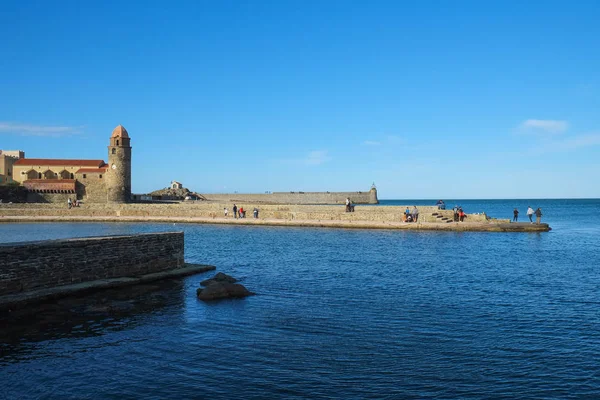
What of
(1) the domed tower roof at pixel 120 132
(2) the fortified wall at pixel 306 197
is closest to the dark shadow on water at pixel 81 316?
(1) the domed tower roof at pixel 120 132

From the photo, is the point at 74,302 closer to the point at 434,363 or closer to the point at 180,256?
the point at 180,256

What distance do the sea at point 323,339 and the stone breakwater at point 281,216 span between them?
2195cm

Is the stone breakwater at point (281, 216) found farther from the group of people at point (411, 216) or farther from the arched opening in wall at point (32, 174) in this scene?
the arched opening in wall at point (32, 174)

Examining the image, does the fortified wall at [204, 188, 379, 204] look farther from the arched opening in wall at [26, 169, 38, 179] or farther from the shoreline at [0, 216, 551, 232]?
the shoreline at [0, 216, 551, 232]

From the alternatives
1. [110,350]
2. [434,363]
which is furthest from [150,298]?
[434,363]

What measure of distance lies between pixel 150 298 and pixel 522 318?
31.1ft

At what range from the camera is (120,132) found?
70125 mm

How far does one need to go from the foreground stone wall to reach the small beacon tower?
5321cm

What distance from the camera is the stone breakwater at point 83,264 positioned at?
12812mm

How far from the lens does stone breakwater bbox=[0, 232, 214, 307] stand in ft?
42.0

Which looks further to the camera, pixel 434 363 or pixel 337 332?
pixel 337 332

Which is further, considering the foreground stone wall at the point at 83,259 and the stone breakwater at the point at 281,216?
the stone breakwater at the point at 281,216

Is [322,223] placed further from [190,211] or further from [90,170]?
[90,170]

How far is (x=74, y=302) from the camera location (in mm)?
13195
